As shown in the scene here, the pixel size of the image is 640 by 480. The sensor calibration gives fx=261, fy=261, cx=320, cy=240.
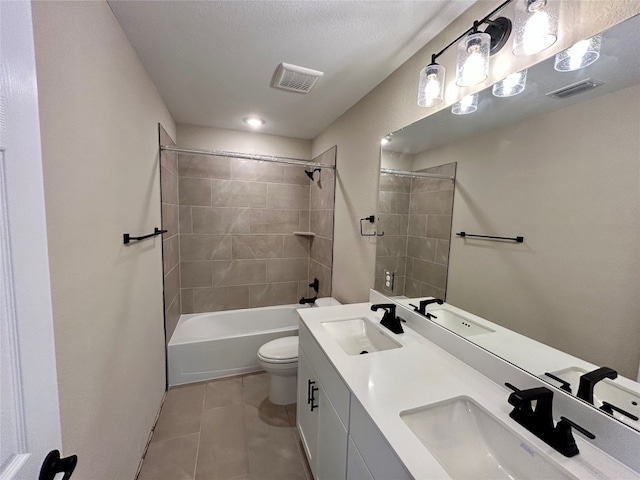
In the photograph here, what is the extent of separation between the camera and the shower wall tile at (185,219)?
2812 mm

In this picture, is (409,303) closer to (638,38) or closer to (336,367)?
(336,367)

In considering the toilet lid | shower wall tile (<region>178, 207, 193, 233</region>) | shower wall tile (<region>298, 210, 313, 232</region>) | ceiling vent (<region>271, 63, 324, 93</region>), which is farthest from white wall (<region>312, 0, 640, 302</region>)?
shower wall tile (<region>178, 207, 193, 233</region>)

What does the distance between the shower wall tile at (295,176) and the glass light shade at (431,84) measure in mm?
2045

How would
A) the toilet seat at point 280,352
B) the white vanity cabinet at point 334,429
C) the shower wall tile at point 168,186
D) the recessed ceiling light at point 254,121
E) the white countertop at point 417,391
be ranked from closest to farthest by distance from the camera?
the white countertop at point 417,391, the white vanity cabinet at point 334,429, the toilet seat at point 280,352, the shower wall tile at point 168,186, the recessed ceiling light at point 254,121

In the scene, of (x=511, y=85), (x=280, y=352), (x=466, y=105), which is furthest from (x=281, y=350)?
(x=511, y=85)

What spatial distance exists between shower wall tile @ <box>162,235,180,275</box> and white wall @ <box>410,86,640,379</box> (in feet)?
7.47

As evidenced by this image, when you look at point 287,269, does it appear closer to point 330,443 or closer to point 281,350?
point 281,350

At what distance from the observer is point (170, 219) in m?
2.45

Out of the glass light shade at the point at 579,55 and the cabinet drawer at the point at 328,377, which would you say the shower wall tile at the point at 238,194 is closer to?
the cabinet drawer at the point at 328,377

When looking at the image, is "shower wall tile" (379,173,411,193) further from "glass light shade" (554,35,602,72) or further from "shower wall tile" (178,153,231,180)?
"shower wall tile" (178,153,231,180)

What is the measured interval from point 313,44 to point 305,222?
2.05 metres

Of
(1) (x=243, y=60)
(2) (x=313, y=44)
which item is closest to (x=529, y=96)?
(2) (x=313, y=44)

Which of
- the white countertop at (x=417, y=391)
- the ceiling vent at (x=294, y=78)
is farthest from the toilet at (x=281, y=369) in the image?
the ceiling vent at (x=294, y=78)

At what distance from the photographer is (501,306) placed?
1.09 meters
